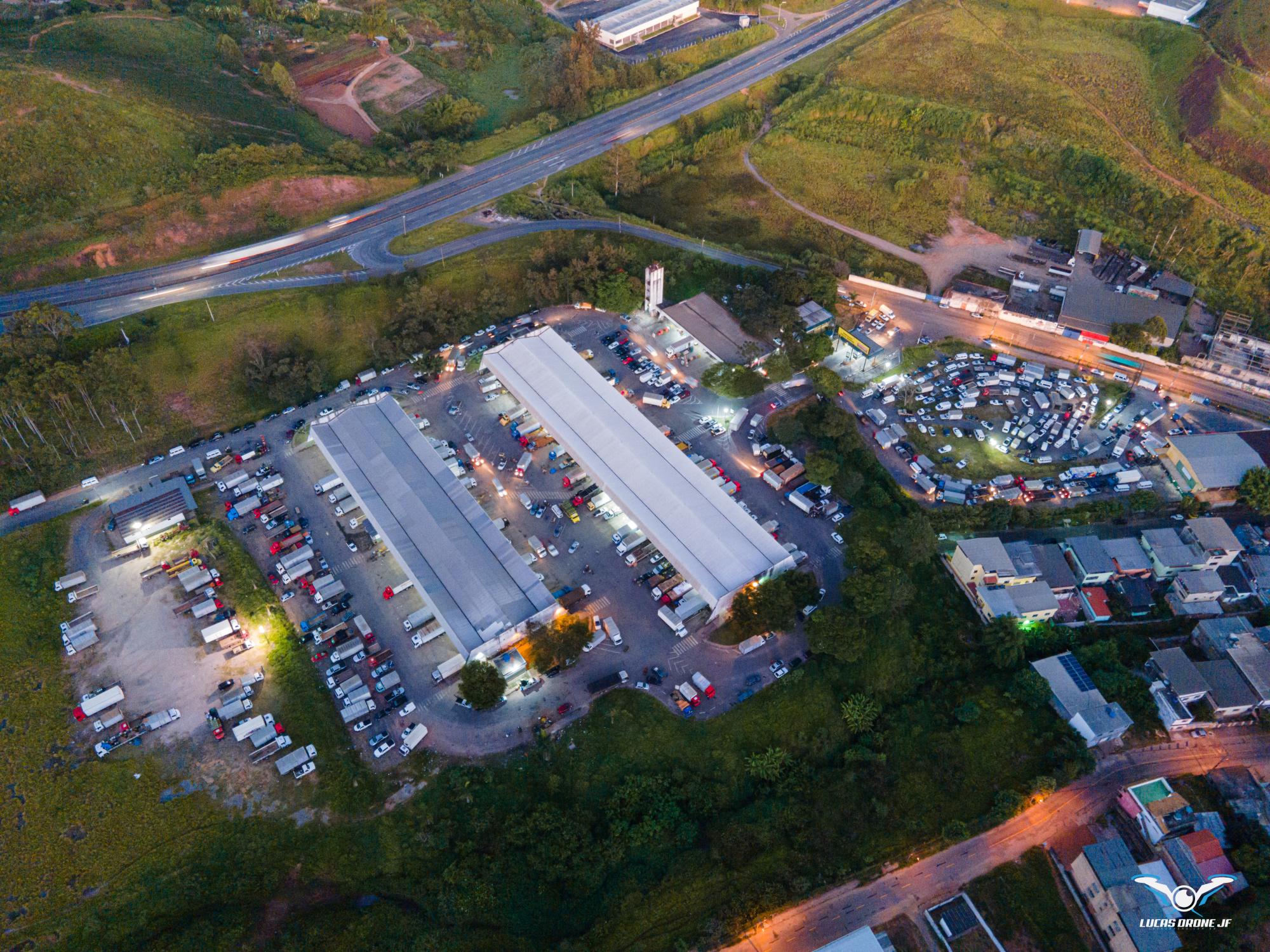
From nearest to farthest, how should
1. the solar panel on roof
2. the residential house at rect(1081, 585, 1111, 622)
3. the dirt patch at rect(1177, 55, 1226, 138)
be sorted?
the solar panel on roof → the residential house at rect(1081, 585, 1111, 622) → the dirt patch at rect(1177, 55, 1226, 138)

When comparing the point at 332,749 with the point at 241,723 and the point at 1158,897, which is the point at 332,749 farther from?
the point at 1158,897

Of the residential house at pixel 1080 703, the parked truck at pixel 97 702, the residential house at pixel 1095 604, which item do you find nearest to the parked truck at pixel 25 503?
the parked truck at pixel 97 702

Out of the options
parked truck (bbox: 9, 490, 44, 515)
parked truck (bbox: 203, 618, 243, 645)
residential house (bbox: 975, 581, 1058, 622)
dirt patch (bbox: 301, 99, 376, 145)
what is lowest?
parked truck (bbox: 203, 618, 243, 645)

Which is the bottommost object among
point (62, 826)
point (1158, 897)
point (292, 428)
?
point (62, 826)

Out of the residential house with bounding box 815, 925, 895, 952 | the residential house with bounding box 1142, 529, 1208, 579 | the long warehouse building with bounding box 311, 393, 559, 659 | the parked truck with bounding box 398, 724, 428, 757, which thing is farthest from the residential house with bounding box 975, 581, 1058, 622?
the parked truck with bounding box 398, 724, 428, 757

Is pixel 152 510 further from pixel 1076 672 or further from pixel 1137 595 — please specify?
pixel 1137 595

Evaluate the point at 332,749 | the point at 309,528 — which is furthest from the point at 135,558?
the point at 332,749

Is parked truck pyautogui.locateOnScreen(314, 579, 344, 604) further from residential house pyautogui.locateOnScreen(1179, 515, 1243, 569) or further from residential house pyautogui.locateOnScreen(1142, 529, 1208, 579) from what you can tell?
residential house pyautogui.locateOnScreen(1179, 515, 1243, 569)
